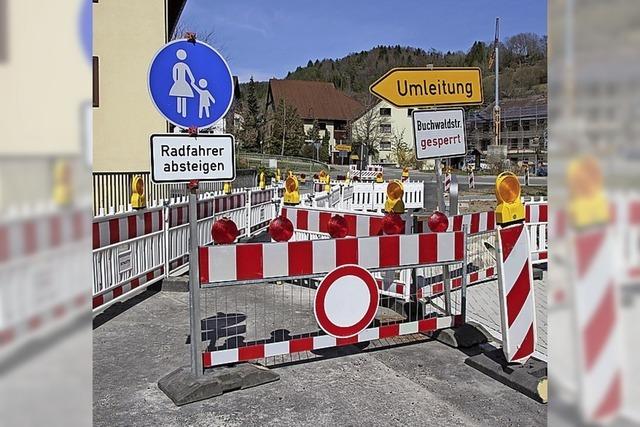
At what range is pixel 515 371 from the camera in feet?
12.8

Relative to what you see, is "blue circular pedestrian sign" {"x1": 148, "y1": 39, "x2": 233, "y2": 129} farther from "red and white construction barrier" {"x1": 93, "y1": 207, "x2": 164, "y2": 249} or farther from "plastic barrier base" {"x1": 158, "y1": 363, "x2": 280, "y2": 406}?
"red and white construction barrier" {"x1": 93, "y1": 207, "x2": 164, "y2": 249}

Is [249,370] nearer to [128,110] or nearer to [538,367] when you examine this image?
[538,367]

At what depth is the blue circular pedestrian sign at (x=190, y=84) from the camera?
136 inches

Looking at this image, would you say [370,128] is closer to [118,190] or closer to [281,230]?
[118,190]

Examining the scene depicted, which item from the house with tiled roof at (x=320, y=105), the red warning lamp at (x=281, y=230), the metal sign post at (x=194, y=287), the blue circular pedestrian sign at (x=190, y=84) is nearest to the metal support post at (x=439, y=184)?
the red warning lamp at (x=281, y=230)

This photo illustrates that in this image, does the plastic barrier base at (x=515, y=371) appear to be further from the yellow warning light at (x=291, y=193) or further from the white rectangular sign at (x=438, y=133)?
the yellow warning light at (x=291, y=193)

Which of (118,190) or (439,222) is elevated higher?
(118,190)

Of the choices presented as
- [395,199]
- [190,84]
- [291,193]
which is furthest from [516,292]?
[291,193]

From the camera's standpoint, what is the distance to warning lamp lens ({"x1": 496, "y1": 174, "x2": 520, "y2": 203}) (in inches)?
151
